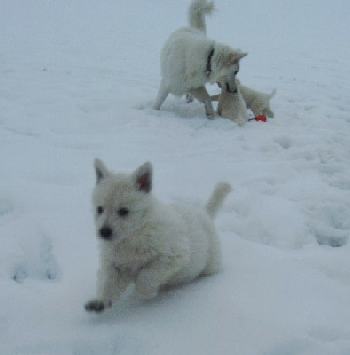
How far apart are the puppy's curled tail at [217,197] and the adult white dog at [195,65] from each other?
3.78 m

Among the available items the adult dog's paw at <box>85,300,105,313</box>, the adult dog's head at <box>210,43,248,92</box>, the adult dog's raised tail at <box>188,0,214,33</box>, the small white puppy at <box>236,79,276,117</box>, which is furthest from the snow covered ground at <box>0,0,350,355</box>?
the adult dog's raised tail at <box>188,0,214,33</box>

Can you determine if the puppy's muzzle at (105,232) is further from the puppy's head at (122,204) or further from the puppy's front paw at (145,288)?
the puppy's front paw at (145,288)

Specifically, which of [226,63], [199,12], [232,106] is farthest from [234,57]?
[199,12]

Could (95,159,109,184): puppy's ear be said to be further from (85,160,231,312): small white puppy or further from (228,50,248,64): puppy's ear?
(228,50,248,64): puppy's ear

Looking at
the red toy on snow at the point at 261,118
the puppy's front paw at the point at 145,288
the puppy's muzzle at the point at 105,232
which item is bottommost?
the red toy on snow at the point at 261,118

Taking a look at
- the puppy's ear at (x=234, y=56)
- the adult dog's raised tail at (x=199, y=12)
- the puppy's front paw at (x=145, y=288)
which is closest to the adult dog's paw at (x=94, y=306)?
the puppy's front paw at (x=145, y=288)

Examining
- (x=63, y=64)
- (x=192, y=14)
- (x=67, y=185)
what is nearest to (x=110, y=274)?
(x=67, y=185)

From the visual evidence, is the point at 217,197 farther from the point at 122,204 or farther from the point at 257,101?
the point at 257,101

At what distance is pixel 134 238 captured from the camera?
9.27ft

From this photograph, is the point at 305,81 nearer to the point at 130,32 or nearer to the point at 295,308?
the point at 130,32

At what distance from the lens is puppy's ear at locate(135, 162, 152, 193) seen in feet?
9.41

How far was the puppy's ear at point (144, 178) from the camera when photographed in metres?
2.87

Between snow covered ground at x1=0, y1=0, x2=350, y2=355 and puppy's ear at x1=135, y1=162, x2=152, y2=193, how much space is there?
622mm

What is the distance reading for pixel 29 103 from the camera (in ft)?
22.3
